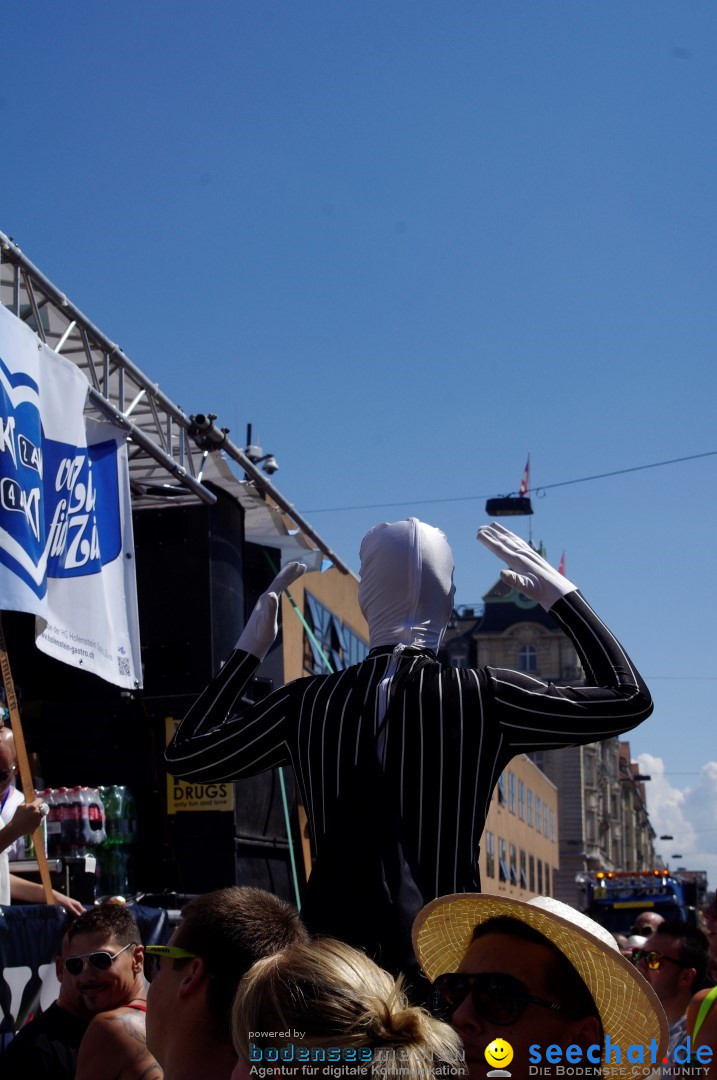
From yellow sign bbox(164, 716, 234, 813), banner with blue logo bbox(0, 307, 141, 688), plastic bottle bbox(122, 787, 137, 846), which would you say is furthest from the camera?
yellow sign bbox(164, 716, 234, 813)

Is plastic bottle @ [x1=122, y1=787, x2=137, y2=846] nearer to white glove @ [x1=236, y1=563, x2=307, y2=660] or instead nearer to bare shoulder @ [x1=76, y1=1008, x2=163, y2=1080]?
bare shoulder @ [x1=76, y1=1008, x2=163, y2=1080]

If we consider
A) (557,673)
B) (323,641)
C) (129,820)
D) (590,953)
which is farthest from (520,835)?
(590,953)

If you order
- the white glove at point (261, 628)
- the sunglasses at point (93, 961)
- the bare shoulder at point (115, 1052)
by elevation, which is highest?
the white glove at point (261, 628)

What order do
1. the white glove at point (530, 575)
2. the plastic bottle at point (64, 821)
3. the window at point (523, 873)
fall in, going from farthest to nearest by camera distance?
the window at point (523, 873) < the plastic bottle at point (64, 821) < the white glove at point (530, 575)

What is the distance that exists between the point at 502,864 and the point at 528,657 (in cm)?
3628

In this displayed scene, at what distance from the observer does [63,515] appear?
26.1ft

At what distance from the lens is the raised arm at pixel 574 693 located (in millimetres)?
2598

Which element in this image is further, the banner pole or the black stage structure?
the black stage structure

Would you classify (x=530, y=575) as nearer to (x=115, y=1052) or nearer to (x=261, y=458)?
(x=115, y=1052)

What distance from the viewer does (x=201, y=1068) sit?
2535 mm

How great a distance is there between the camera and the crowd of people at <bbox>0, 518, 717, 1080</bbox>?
1.82 metres

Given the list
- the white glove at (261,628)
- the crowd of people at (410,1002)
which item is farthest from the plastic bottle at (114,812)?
the crowd of people at (410,1002)
